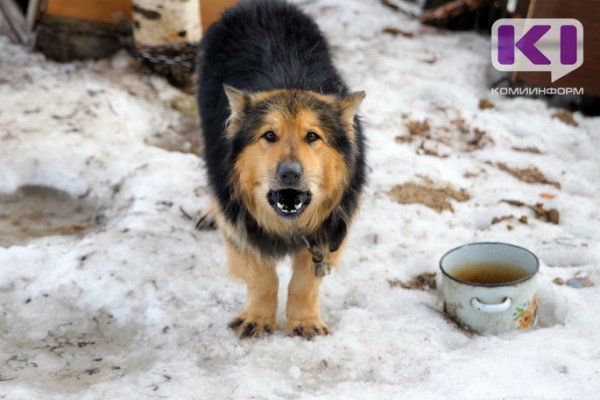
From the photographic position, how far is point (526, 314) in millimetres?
3449

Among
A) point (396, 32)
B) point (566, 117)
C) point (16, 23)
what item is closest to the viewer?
point (566, 117)

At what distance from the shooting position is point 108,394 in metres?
2.94

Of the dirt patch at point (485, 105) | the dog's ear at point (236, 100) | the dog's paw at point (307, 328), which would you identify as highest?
the dog's ear at point (236, 100)

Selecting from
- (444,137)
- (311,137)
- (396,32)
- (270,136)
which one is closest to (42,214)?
(270,136)

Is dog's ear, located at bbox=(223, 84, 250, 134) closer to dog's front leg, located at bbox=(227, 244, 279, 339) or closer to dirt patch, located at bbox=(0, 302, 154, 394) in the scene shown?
dog's front leg, located at bbox=(227, 244, 279, 339)

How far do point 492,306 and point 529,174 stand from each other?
2.01 metres

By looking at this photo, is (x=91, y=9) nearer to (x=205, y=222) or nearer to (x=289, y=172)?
(x=205, y=222)

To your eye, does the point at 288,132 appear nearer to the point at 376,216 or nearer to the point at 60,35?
the point at 376,216

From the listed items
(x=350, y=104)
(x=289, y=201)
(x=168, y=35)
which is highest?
(x=350, y=104)

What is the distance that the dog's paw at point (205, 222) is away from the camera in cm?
443

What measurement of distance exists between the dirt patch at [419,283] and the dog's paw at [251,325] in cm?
75

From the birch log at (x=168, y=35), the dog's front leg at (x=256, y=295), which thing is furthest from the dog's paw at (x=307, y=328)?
the birch log at (x=168, y=35)

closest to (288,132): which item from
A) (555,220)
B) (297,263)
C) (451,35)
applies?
(297,263)

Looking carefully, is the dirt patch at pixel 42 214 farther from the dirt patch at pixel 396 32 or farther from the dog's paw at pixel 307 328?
the dirt patch at pixel 396 32
